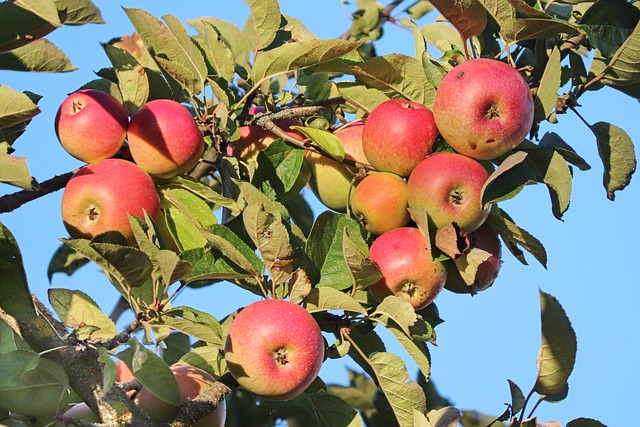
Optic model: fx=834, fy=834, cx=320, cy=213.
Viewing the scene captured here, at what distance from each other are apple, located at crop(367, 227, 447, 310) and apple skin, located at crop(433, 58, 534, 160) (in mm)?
264

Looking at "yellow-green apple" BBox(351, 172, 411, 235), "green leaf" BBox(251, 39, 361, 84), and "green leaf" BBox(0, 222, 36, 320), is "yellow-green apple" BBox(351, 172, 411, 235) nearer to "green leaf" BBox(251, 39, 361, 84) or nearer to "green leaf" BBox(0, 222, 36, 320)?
"green leaf" BBox(251, 39, 361, 84)

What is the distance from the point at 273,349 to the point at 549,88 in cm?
92

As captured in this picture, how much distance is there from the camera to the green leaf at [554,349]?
1917 mm

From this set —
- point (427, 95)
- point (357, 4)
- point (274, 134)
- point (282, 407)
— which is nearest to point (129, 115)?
point (274, 134)

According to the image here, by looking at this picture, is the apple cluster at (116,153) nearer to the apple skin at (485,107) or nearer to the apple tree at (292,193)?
the apple tree at (292,193)

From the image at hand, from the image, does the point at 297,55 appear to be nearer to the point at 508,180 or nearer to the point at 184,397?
the point at 508,180

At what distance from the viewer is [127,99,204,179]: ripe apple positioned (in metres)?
2.00

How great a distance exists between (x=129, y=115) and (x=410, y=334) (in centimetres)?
90

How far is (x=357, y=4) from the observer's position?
3.97 metres

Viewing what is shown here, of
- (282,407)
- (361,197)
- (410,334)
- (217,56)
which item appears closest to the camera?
(410,334)

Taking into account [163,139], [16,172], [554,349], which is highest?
[16,172]

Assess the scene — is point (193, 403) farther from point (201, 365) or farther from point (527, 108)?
point (527, 108)

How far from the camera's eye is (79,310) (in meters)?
1.95

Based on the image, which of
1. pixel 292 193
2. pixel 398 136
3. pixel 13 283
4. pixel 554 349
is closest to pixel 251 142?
pixel 292 193
